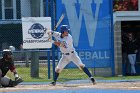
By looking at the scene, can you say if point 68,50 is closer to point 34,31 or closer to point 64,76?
point 34,31

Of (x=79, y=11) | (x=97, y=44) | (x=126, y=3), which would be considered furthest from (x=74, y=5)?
(x=126, y=3)

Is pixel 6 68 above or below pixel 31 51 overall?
below

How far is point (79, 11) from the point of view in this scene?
→ 1862 cm

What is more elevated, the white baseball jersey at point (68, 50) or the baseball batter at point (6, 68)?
the white baseball jersey at point (68, 50)

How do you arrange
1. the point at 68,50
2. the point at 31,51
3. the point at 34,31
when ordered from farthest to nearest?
the point at 31,51 → the point at 34,31 → the point at 68,50

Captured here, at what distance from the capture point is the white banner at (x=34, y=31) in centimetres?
1748

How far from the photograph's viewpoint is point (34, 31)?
17500 millimetres

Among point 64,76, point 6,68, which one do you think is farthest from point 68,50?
point 64,76

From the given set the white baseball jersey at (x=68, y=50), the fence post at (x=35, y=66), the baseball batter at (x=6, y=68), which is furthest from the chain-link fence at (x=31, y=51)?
the baseball batter at (x=6, y=68)

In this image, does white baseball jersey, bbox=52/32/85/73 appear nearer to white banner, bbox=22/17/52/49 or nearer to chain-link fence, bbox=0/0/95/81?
white banner, bbox=22/17/52/49

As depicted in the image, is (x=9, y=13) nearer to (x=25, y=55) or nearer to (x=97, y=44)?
(x=25, y=55)

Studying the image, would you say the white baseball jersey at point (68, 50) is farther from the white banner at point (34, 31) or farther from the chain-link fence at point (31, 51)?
the chain-link fence at point (31, 51)

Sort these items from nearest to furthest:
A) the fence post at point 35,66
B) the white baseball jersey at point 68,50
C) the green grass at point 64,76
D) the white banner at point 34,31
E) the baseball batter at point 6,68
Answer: the baseball batter at point 6,68, the white baseball jersey at point 68,50, the white banner at point 34,31, the green grass at point 64,76, the fence post at point 35,66

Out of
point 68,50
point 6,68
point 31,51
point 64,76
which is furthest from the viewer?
point 64,76
